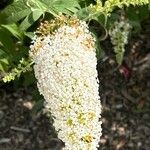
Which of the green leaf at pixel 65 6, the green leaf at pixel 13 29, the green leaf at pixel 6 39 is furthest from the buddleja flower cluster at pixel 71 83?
the green leaf at pixel 6 39

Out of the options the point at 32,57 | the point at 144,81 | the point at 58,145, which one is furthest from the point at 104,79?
the point at 32,57

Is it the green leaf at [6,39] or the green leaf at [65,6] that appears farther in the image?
the green leaf at [6,39]

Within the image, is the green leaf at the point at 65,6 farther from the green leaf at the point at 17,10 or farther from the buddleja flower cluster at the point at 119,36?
the buddleja flower cluster at the point at 119,36

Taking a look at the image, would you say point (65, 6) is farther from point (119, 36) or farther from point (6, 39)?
point (119, 36)

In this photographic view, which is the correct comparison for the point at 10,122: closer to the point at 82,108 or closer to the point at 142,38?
the point at 142,38

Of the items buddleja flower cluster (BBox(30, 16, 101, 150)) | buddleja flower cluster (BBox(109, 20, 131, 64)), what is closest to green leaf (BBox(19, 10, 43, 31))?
buddleja flower cluster (BBox(30, 16, 101, 150))

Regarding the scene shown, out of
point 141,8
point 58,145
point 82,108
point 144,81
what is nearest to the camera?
point 82,108
